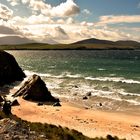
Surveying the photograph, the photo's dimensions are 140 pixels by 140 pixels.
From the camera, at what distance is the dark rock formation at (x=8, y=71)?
79.4 m

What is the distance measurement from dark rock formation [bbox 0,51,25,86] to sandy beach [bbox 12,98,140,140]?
91.2 ft

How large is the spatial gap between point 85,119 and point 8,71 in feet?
147

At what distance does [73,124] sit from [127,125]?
6952mm

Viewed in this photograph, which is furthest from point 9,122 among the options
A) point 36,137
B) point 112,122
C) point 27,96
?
point 27,96

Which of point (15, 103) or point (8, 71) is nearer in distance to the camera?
point (15, 103)

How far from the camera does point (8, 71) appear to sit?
269 ft

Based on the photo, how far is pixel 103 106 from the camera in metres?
52.7

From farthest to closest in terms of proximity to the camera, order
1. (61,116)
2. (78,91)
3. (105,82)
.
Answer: (105,82) → (78,91) → (61,116)

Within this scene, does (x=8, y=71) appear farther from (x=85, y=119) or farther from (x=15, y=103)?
(x=85, y=119)

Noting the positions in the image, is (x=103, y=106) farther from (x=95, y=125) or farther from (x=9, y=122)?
(x=9, y=122)

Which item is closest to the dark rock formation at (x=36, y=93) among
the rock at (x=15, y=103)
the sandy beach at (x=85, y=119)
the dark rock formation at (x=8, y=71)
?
the sandy beach at (x=85, y=119)

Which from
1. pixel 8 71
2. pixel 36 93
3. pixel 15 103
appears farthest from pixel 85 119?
pixel 8 71

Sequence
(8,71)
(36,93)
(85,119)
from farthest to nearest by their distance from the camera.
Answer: (8,71) < (36,93) < (85,119)

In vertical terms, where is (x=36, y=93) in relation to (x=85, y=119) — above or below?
above
